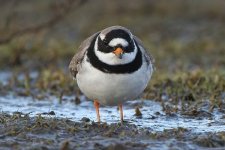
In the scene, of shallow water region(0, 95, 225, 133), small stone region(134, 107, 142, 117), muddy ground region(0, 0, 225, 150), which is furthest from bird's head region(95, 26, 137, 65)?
small stone region(134, 107, 142, 117)

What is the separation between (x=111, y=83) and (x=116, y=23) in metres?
8.25

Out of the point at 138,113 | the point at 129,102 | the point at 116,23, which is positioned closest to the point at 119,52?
the point at 138,113

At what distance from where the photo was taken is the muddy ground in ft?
19.3

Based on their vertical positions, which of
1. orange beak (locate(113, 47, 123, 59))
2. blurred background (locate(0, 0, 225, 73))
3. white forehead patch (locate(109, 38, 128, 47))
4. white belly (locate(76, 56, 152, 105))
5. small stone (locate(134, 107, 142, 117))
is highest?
blurred background (locate(0, 0, 225, 73))

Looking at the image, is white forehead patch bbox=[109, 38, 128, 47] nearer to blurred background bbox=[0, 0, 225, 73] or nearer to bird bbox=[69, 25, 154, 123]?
bird bbox=[69, 25, 154, 123]

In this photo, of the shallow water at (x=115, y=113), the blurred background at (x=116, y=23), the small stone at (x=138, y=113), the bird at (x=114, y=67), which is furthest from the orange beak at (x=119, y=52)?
the blurred background at (x=116, y=23)

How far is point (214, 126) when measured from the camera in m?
6.66

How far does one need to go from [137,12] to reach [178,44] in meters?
3.14

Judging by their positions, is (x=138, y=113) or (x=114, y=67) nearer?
(x=114, y=67)

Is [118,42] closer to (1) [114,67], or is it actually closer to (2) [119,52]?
(2) [119,52]

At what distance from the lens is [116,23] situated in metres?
14.2

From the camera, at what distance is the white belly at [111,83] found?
6027mm

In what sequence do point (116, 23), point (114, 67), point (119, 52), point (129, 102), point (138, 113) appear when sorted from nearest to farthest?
point (119, 52) → point (114, 67) → point (138, 113) → point (129, 102) → point (116, 23)

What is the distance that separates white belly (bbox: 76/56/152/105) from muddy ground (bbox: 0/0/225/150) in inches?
11.2
